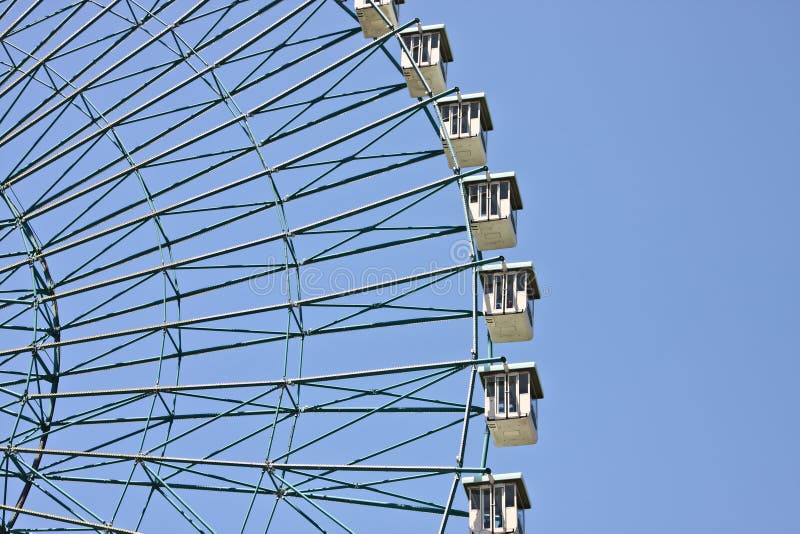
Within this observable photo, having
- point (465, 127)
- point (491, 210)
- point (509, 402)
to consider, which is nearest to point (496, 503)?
point (509, 402)

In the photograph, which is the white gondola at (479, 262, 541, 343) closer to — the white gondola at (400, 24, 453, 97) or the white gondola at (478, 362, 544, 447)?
the white gondola at (478, 362, 544, 447)

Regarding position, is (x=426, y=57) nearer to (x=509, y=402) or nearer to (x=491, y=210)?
(x=491, y=210)

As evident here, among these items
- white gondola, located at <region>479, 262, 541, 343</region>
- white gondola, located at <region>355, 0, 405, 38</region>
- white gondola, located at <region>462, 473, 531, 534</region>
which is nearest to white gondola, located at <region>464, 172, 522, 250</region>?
white gondola, located at <region>479, 262, 541, 343</region>

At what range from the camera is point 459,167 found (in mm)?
40219

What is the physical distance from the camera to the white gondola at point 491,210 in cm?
3988

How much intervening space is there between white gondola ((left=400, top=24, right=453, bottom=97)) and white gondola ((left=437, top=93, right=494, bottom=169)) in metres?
0.75

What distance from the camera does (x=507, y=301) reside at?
129 feet

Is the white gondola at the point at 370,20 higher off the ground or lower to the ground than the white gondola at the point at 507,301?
higher

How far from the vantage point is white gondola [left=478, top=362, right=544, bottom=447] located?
38.0 metres

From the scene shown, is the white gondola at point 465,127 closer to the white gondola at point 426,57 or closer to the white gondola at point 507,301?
the white gondola at point 426,57

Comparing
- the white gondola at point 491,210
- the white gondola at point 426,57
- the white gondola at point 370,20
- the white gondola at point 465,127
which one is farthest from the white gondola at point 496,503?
the white gondola at point 370,20

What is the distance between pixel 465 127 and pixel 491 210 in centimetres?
219

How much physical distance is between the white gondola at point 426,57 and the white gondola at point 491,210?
9.13 feet

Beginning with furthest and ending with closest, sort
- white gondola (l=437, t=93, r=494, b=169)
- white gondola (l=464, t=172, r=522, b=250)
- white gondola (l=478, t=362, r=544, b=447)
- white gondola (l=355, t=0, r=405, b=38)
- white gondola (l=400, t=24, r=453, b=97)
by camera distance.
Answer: white gondola (l=355, t=0, r=405, b=38) < white gondola (l=400, t=24, r=453, b=97) < white gondola (l=437, t=93, r=494, b=169) < white gondola (l=464, t=172, r=522, b=250) < white gondola (l=478, t=362, r=544, b=447)
